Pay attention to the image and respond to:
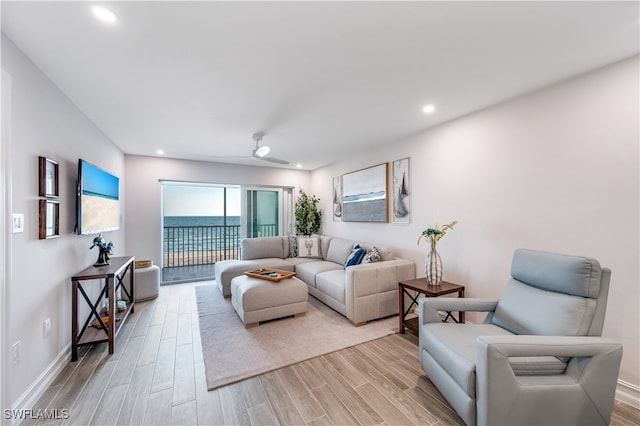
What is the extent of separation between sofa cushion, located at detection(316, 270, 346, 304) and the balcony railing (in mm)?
3264

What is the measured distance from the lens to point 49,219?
78.0 inches

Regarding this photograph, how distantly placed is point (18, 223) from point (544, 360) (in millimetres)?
3431

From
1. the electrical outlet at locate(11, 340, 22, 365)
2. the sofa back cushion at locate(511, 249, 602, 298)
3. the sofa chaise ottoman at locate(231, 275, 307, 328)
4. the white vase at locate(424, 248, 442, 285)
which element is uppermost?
the sofa back cushion at locate(511, 249, 602, 298)

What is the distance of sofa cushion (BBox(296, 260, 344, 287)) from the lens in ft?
12.9

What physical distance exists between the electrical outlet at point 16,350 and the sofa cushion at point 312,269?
A: 290cm

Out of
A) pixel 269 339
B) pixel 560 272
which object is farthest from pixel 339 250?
pixel 560 272

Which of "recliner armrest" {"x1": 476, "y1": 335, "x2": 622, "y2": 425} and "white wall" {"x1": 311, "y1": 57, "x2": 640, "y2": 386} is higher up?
"white wall" {"x1": 311, "y1": 57, "x2": 640, "y2": 386}

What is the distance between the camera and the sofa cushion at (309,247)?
4984 mm

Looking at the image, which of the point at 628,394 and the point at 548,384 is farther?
the point at 628,394

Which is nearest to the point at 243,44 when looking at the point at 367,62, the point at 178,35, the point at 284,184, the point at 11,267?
the point at 178,35

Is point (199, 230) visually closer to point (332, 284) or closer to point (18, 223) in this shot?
point (332, 284)

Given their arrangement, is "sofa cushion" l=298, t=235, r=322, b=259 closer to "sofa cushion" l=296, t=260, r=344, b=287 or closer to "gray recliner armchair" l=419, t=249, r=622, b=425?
"sofa cushion" l=296, t=260, r=344, b=287

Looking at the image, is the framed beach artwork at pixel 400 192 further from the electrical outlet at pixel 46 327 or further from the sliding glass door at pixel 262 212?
the electrical outlet at pixel 46 327

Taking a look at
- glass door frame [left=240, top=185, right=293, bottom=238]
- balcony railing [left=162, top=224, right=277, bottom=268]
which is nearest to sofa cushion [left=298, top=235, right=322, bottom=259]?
glass door frame [left=240, top=185, right=293, bottom=238]
